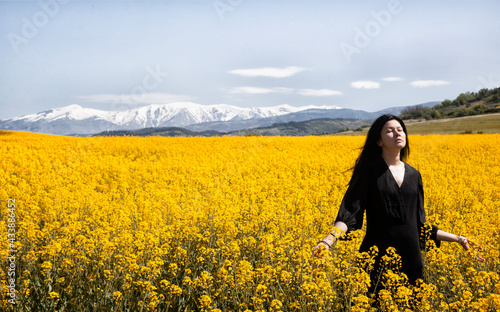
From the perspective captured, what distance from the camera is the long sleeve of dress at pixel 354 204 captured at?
10.6 feet

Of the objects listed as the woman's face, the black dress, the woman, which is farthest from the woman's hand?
the woman's face

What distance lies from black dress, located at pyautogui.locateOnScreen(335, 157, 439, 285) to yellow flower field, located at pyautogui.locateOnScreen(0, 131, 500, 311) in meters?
0.19

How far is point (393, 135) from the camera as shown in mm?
3215

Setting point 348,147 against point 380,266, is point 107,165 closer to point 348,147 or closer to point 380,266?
point 380,266

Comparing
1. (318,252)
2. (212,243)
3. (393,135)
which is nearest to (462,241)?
(393,135)

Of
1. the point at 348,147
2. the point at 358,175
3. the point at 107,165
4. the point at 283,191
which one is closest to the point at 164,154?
the point at 107,165

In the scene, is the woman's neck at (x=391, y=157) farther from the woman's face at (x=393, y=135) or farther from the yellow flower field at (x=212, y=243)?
the yellow flower field at (x=212, y=243)

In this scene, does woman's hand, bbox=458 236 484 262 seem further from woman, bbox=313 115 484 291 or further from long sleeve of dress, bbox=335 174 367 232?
long sleeve of dress, bbox=335 174 367 232

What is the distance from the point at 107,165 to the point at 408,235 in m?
12.4

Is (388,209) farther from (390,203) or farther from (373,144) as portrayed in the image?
(373,144)

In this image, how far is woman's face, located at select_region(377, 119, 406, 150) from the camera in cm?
318

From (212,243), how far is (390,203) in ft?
10.0

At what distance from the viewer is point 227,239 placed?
18.3ft

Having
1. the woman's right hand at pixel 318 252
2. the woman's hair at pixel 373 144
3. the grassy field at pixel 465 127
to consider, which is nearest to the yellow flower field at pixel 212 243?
the woman's right hand at pixel 318 252
